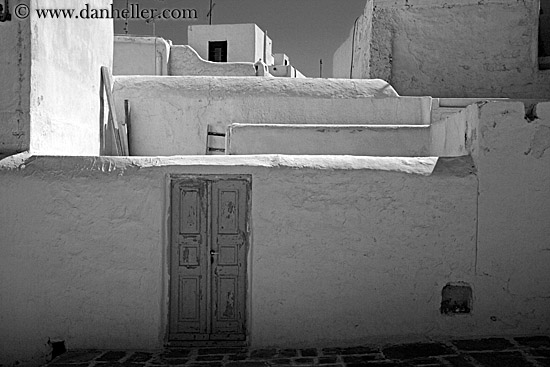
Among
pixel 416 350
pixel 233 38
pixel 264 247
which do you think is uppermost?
pixel 233 38

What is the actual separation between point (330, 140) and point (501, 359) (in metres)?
3.69

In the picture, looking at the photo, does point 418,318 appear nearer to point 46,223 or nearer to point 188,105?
point 46,223

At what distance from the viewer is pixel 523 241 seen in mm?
5453

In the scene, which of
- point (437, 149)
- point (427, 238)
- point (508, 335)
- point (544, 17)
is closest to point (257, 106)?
point (437, 149)

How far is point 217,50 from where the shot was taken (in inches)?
849

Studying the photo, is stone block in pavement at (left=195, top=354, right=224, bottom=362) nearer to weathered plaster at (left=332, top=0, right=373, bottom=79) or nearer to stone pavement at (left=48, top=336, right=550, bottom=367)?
stone pavement at (left=48, top=336, right=550, bottom=367)

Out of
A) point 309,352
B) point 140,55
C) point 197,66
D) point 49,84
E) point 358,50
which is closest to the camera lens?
point 309,352

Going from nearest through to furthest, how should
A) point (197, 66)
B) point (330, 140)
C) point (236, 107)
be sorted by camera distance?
point (330, 140) < point (236, 107) < point (197, 66)

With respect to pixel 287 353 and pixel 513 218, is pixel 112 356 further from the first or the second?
pixel 513 218

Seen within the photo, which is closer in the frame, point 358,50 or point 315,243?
point 315,243

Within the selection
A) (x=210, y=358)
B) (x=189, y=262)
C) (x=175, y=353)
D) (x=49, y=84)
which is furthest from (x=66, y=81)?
(x=210, y=358)

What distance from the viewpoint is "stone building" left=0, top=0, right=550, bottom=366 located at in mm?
5305

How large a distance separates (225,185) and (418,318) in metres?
2.17

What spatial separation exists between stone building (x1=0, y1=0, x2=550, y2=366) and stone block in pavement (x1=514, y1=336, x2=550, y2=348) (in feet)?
0.27
